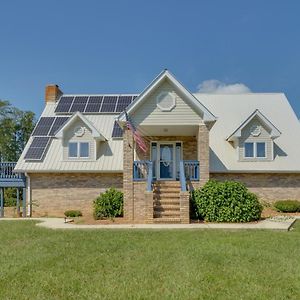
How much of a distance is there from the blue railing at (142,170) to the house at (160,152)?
51mm

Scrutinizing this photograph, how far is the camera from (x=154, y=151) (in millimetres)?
21781

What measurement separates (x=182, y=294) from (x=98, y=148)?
16696 millimetres

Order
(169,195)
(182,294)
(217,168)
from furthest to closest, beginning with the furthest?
(217,168) → (169,195) → (182,294)

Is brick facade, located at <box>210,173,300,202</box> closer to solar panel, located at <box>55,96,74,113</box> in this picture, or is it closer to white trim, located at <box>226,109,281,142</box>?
white trim, located at <box>226,109,281,142</box>

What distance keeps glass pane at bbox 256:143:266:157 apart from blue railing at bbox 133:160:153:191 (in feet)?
23.1

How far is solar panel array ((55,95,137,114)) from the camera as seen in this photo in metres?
24.8

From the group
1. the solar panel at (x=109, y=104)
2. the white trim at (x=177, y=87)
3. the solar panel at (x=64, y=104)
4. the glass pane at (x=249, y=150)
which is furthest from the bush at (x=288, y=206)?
the solar panel at (x=64, y=104)

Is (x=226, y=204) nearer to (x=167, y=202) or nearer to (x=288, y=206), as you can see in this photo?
(x=167, y=202)

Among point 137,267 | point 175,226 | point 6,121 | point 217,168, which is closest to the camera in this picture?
point 137,267

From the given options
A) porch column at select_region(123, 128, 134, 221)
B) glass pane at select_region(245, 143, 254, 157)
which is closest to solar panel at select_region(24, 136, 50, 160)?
porch column at select_region(123, 128, 134, 221)

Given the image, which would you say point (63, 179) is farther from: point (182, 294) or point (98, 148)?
point (182, 294)

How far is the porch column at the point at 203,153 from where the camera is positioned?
57.6 feet

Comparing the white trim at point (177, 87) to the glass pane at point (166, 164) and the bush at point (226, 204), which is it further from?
the glass pane at point (166, 164)

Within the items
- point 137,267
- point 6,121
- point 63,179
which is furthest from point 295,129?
point 6,121
